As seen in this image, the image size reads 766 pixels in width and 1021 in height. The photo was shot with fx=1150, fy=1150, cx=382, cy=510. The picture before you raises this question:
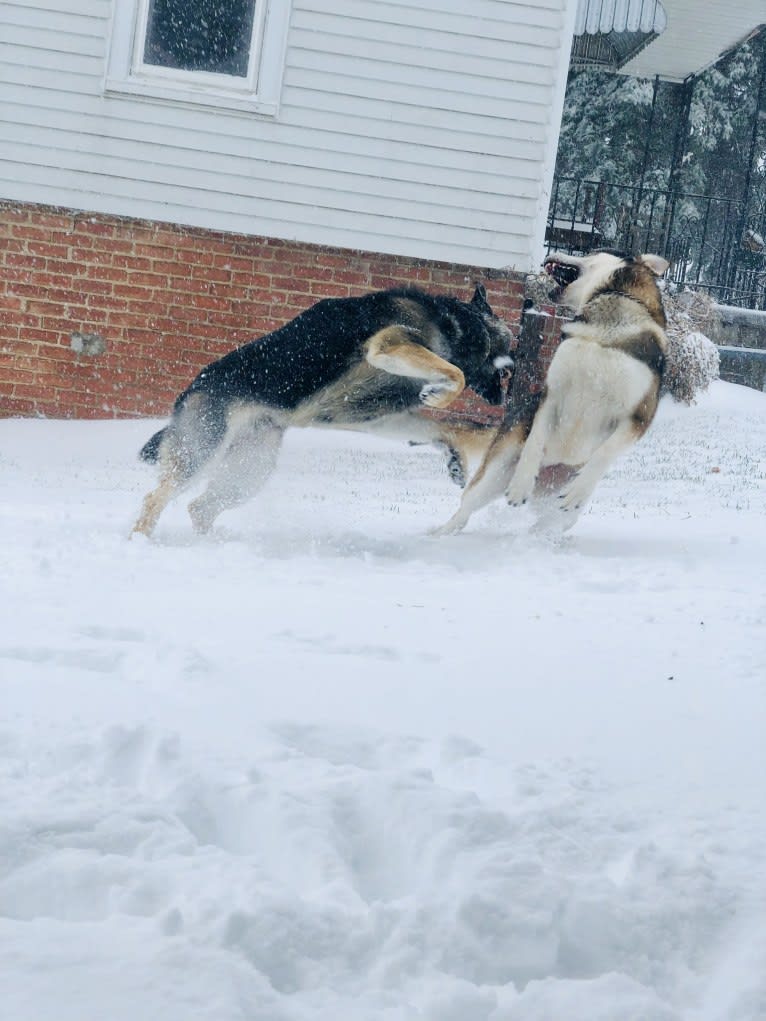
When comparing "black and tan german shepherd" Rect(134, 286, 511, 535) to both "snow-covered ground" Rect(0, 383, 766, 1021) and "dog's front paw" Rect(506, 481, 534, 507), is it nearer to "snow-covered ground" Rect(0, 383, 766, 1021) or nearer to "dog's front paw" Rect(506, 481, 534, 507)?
"dog's front paw" Rect(506, 481, 534, 507)

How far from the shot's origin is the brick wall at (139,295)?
360 inches

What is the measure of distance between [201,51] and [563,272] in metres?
4.65

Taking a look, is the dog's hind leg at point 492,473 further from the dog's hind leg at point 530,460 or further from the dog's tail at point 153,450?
the dog's tail at point 153,450

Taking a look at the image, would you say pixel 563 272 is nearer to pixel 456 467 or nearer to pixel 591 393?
pixel 591 393

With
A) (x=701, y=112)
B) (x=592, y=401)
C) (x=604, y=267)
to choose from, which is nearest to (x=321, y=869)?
(x=592, y=401)

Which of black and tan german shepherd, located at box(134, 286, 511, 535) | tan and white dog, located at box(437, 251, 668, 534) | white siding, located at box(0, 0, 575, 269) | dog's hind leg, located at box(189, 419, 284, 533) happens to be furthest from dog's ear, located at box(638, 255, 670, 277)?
white siding, located at box(0, 0, 575, 269)

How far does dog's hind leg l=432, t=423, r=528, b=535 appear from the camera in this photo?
567 centimetres

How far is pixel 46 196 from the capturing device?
9.04 metres

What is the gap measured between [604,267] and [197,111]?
4.55 metres

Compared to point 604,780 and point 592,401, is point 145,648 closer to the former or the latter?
point 604,780

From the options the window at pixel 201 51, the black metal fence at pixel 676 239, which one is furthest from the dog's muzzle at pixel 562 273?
the black metal fence at pixel 676 239

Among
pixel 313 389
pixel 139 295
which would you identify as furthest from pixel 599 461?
pixel 139 295

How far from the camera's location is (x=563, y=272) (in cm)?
589

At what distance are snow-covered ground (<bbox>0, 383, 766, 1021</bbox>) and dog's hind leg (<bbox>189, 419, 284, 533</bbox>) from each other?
1.09 metres
